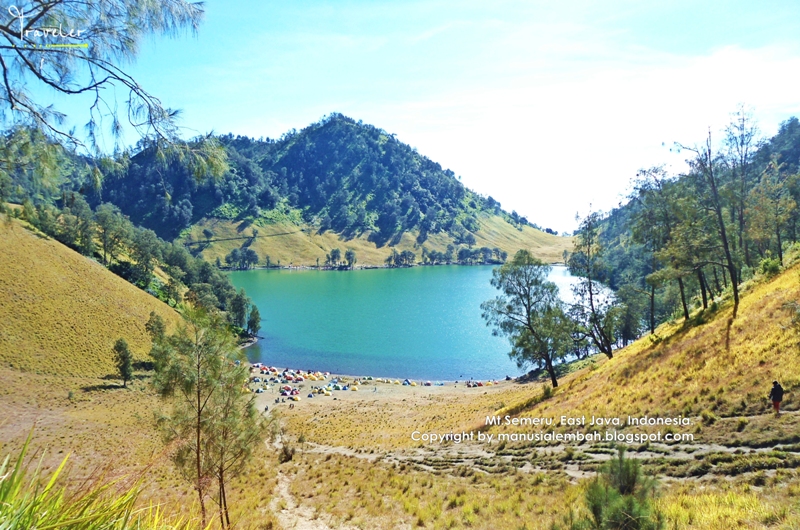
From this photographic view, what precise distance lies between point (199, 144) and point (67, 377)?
53442 mm

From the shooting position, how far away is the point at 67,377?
45.5 m

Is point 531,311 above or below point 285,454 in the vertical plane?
above

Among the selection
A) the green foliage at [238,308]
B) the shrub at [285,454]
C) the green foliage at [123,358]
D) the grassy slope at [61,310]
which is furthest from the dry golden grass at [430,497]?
the green foliage at [238,308]

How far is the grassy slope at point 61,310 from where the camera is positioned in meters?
47.1

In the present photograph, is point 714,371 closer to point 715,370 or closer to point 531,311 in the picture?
point 715,370

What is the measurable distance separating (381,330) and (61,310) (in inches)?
2033

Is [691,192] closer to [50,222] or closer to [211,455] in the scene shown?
[211,455]

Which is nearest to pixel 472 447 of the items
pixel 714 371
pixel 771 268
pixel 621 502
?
pixel 714 371

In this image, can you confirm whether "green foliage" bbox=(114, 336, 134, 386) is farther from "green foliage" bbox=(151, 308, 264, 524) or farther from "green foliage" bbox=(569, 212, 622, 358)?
"green foliage" bbox=(569, 212, 622, 358)

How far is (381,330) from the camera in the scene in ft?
280

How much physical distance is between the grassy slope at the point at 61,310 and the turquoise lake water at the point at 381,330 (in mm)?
19666

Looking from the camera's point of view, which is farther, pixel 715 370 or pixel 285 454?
pixel 285 454

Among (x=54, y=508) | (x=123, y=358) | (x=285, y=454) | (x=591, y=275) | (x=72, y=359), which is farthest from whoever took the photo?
(x=72, y=359)

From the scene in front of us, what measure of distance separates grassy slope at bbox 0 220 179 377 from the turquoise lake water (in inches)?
774
